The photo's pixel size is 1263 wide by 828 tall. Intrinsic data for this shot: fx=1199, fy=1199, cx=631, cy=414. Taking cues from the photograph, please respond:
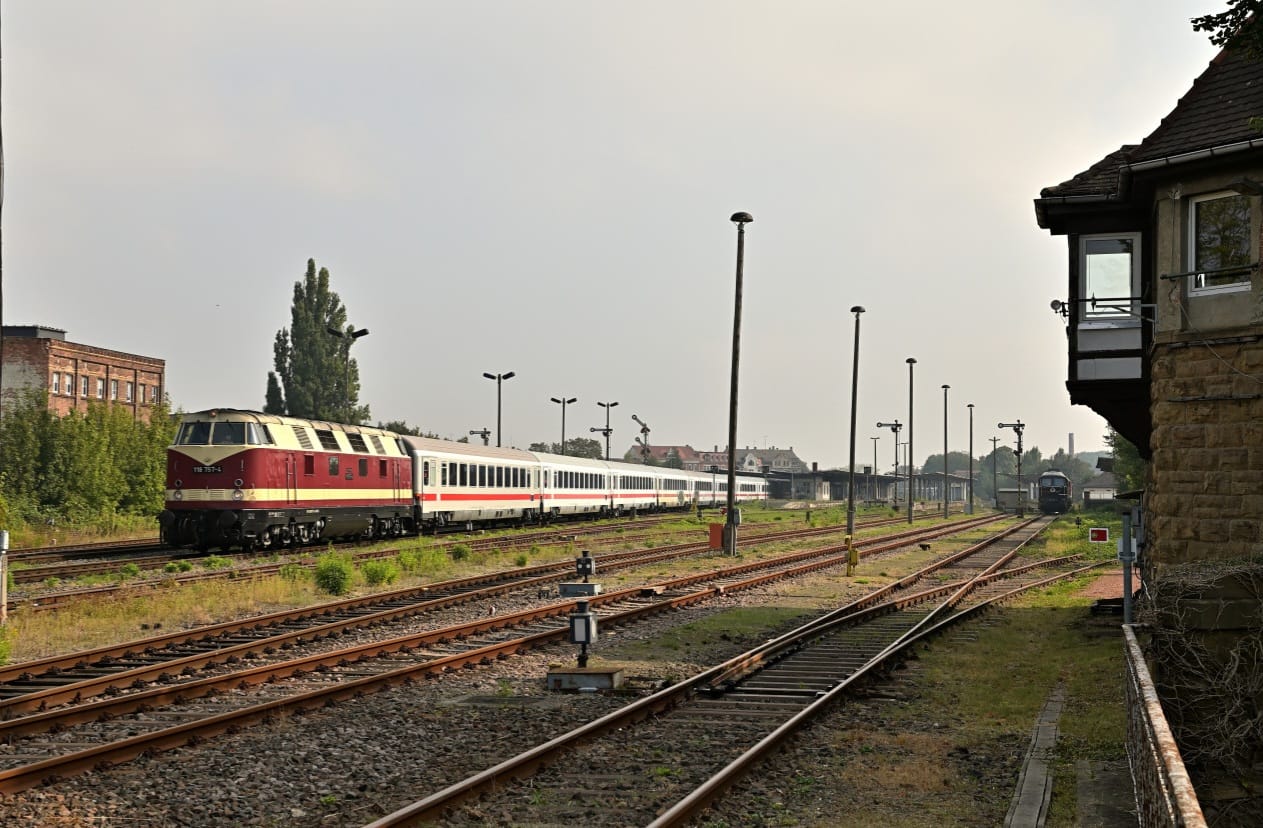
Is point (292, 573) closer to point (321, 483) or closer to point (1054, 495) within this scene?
point (321, 483)

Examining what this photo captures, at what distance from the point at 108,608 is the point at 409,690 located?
298 inches

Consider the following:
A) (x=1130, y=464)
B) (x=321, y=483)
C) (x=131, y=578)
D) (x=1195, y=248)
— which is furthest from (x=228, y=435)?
(x=1130, y=464)

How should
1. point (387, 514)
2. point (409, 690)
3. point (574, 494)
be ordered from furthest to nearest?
point (574, 494), point (387, 514), point (409, 690)

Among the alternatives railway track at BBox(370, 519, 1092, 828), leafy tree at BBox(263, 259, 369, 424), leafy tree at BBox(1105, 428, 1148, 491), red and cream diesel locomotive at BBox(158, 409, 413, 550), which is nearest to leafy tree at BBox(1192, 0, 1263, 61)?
railway track at BBox(370, 519, 1092, 828)

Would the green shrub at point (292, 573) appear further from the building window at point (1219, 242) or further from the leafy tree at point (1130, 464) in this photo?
the leafy tree at point (1130, 464)

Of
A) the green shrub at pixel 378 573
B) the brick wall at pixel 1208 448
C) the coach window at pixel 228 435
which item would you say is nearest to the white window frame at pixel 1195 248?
the brick wall at pixel 1208 448

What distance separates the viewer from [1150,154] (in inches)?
550

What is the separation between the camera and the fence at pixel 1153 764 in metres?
5.50

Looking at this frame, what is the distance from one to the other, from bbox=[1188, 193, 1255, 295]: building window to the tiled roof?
67 centimetres

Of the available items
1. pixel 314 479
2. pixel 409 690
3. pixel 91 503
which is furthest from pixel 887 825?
pixel 91 503

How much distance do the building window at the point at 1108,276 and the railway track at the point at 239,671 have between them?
26.7ft

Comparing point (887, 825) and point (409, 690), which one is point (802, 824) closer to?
point (887, 825)

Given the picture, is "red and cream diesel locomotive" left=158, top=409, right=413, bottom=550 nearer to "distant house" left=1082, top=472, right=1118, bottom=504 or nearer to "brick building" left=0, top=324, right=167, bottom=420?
"brick building" left=0, top=324, right=167, bottom=420

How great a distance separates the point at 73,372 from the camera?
66250 mm
